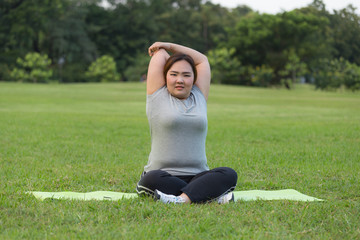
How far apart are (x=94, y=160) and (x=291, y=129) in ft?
18.1

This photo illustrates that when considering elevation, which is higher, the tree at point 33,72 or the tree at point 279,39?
the tree at point 279,39

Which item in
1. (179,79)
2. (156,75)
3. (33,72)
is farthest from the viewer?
(33,72)

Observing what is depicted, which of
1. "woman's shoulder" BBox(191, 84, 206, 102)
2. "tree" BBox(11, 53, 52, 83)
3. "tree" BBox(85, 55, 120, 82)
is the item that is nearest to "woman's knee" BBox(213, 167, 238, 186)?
"woman's shoulder" BBox(191, 84, 206, 102)

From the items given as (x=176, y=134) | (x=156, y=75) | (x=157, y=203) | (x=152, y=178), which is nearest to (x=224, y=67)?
(x=156, y=75)

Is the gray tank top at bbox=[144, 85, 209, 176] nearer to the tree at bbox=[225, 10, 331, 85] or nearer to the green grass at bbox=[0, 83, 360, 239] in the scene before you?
the green grass at bbox=[0, 83, 360, 239]

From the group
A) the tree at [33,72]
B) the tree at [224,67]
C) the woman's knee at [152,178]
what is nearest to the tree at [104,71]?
the tree at [33,72]

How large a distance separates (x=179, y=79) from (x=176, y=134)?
1.56 ft

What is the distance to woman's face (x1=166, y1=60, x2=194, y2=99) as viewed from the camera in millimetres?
3873

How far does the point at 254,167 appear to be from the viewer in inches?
221

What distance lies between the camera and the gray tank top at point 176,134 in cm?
379

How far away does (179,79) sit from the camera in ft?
12.6

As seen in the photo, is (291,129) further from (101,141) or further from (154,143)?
(154,143)

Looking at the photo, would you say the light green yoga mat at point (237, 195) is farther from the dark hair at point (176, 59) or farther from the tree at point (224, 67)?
the tree at point (224, 67)

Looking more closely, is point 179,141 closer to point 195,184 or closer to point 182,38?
point 195,184
